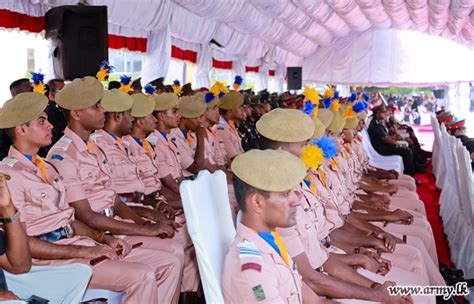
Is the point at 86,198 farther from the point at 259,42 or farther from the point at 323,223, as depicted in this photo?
the point at 259,42

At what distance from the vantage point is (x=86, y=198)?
10.2 feet

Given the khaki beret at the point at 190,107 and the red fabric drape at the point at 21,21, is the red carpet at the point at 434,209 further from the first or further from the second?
the red fabric drape at the point at 21,21

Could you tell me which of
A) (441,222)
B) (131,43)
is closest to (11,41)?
(131,43)

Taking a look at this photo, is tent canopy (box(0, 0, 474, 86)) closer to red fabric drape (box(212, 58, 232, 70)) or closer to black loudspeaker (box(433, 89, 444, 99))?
red fabric drape (box(212, 58, 232, 70))

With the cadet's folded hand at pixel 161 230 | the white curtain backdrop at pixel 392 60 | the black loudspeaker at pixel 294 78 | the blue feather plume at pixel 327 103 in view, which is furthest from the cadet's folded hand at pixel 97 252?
the white curtain backdrop at pixel 392 60

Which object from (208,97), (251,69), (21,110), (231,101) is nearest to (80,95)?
(21,110)

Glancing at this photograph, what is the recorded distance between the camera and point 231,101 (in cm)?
636

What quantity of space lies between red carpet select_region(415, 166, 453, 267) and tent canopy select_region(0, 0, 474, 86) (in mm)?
2686

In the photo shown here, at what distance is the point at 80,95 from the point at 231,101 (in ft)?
10.6

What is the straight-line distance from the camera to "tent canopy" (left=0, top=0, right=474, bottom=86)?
6884mm

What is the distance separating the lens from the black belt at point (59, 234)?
2.72 meters

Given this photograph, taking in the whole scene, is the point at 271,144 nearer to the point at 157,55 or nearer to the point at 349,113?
the point at 349,113

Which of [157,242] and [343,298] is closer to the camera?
[343,298]

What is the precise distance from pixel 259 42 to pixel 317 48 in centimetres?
464
